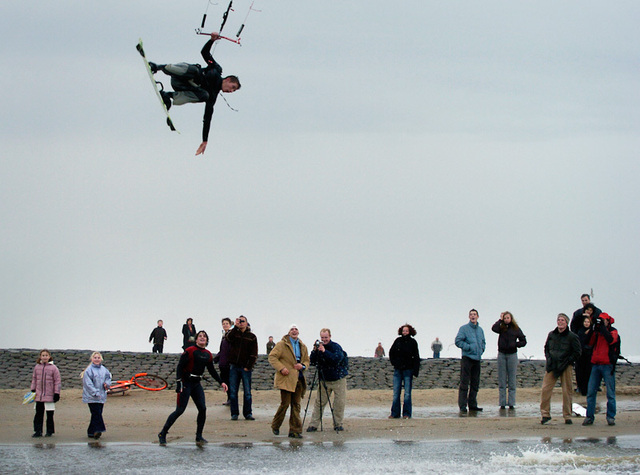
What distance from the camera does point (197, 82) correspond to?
14125 millimetres

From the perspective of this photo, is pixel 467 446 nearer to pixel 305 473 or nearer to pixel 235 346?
pixel 305 473

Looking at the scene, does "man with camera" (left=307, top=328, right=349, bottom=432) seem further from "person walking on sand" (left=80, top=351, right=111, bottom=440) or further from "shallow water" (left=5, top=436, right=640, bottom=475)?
"person walking on sand" (left=80, top=351, right=111, bottom=440)

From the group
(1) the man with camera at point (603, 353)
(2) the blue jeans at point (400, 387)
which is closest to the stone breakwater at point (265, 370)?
(2) the blue jeans at point (400, 387)

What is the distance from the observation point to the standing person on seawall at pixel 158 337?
36812 millimetres

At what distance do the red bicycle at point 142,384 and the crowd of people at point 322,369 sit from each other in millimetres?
5710

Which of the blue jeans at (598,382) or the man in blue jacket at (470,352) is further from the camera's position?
the man in blue jacket at (470,352)

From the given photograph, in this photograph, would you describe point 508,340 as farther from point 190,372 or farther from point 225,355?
point 190,372

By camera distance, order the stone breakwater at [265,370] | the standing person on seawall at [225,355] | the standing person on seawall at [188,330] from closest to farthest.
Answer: the standing person on seawall at [225,355]
the stone breakwater at [265,370]
the standing person on seawall at [188,330]

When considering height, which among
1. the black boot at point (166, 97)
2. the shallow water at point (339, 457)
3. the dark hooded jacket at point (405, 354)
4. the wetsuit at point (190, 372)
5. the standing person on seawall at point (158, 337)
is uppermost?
the black boot at point (166, 97)

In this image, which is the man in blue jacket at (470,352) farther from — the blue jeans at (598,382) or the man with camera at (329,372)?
the man with camera at (329,372)

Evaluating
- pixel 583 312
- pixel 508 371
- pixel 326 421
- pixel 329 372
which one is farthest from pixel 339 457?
pixel 583 312

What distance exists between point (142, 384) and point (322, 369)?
11128 millimetres

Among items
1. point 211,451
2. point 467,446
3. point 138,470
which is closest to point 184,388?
point 211,451

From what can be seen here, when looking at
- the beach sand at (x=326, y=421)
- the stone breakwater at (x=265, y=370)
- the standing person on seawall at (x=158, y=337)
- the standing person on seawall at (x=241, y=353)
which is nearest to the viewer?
the beach sand at (x=326, y=421)
